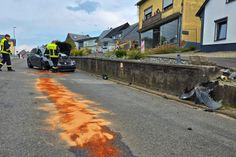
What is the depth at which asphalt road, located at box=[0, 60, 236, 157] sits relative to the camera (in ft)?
13.4

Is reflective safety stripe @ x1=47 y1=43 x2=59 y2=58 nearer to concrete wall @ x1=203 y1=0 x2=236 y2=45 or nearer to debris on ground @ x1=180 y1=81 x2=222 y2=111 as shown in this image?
concrete wall @ x1=203 y1=0 x2=236 y2=45

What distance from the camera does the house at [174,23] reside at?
23.9 m

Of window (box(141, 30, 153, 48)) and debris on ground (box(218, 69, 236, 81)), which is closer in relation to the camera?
debris on ground (box(218, 69, 236, 81))

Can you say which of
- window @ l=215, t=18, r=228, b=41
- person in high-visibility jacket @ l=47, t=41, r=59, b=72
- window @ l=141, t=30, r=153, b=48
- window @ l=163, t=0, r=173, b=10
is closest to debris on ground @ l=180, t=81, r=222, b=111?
person in high-visibility jacket @ l=47, t=41, r=59, b=72

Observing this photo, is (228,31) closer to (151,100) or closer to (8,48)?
(151,100)

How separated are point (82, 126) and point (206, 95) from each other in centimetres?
410

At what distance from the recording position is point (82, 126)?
5160 mm

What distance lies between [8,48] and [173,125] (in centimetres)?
1317

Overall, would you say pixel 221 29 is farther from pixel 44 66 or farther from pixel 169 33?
pixel 44 66

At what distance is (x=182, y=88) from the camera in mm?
8867

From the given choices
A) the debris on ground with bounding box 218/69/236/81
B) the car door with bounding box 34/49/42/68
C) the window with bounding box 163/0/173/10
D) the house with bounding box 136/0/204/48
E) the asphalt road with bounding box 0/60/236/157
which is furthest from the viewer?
the window with bounding box 163/0/173/10

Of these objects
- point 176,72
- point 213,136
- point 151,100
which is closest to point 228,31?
point 176,72

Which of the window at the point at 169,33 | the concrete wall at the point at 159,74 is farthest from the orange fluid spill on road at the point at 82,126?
the window at the point at 169,33

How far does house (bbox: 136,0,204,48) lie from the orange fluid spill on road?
1827 centimetres
